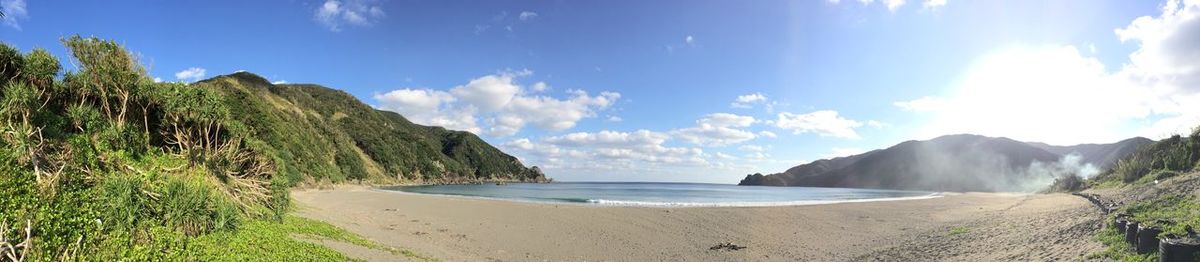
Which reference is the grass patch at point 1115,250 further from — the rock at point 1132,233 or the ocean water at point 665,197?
the ocean water at point 665,197

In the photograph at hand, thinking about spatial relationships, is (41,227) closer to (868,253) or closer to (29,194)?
(29,194)

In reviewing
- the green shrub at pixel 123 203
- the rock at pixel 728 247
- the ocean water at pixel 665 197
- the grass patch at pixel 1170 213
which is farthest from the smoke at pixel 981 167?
the green shrub at pixel 123 203

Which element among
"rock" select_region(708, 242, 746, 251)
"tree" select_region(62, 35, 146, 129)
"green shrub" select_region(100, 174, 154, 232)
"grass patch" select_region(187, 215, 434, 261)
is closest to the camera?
"green shrub" select_region(100, 174, 154, 232)

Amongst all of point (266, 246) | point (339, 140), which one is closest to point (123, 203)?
point (266, 246)

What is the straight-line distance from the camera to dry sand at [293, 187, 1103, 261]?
→ 12.4m

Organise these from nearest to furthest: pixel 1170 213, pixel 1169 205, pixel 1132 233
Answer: pixel 1132 233 < pixel 1170 213 < pixel 1169 205

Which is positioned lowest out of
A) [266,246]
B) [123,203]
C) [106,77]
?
[266,246]

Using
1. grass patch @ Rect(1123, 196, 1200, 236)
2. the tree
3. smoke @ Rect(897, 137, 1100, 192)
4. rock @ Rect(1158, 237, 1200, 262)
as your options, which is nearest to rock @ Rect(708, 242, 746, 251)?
grass patch @ Rect(1123, 196, 1200, 236)

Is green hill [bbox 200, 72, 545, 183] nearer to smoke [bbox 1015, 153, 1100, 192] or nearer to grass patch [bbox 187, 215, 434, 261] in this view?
grass patch [bbox 187, 215, 434, 261]

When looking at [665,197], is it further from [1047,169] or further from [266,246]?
[1047,169]

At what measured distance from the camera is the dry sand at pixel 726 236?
40.7ft

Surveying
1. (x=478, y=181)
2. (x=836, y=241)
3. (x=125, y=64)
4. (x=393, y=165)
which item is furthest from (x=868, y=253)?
(x=478, y=181)

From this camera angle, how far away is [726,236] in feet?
57.9

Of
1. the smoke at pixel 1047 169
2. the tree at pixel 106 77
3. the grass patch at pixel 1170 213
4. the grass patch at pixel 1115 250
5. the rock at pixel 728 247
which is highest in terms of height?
the smoke at pixel 1047 169
